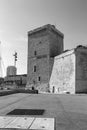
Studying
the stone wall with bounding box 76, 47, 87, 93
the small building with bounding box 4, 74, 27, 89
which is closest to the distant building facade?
the small building with bounding box 4, 74, 27, 89

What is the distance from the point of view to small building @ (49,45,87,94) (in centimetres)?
3244

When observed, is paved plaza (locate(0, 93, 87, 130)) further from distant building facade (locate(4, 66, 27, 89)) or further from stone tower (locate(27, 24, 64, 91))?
distant building facade (locate(4, 66, 27, 89))

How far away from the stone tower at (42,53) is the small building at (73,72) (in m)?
6.98

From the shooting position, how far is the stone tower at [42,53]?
4588 centimetres

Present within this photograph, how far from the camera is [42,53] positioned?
4756 cm

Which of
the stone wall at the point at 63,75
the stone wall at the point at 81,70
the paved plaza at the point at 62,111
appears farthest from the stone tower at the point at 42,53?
the paved plaza at the point at 62,111

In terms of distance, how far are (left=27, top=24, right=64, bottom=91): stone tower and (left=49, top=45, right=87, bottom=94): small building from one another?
6982 mm

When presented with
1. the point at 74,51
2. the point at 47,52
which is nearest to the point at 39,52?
the point at 47,52

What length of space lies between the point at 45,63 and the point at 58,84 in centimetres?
869

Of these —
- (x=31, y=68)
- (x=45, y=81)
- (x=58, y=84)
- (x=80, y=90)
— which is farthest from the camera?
(x=31, y=68)

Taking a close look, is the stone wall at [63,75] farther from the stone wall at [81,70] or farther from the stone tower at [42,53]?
the stone tower at [42,53]

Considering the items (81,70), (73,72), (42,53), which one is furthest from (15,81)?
(81,70)

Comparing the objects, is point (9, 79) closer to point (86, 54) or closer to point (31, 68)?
point (31, 68)

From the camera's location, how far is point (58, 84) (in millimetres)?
39938
